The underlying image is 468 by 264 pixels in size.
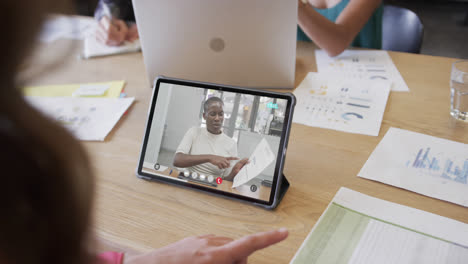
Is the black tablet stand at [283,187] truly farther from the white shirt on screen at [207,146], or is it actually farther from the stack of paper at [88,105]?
the stack of paper at [88,105]

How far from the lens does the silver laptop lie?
1.09 m

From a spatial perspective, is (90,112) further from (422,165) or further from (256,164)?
(422,165)

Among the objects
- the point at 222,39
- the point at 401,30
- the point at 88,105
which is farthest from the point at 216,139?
the point at 401,30

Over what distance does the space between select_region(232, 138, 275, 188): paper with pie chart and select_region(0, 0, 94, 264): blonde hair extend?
491mm

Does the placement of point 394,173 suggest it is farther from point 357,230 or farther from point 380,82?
point 380,82

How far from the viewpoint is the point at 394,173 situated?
84 cm

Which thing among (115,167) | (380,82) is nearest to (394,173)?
(380,82)

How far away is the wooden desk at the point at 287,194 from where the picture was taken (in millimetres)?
726

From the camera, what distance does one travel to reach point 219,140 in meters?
0.81

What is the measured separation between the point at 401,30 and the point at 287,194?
3.76 feet

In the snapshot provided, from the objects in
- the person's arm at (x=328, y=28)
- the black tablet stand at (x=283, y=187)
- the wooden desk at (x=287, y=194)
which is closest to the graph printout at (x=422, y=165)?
the wooden desk at (x=287, y=194)

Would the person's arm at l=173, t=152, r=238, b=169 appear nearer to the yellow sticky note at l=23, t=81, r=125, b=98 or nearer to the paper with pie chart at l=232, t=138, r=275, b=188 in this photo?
the paper with pie chart at l=232, t=138, r=275, b=188

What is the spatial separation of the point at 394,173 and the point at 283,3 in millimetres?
559

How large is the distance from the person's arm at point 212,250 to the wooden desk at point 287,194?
0.27 feet
